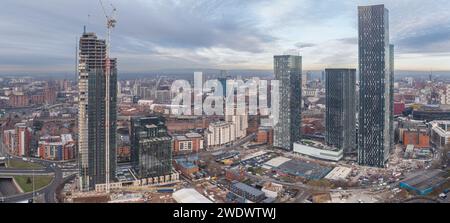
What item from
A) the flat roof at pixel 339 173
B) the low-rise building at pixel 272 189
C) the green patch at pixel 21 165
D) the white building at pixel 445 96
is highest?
the white building at pixel 445 96

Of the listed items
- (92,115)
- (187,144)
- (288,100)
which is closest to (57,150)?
(92,115)

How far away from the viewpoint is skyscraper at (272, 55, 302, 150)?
11117mm

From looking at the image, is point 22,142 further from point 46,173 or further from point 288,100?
point 288,100

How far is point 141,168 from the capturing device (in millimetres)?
7395

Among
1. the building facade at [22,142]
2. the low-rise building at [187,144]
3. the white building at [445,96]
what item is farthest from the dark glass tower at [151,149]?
the white building at [445,96]

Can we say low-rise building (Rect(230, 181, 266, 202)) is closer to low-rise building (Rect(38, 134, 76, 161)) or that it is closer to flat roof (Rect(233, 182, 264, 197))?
flat roof (Rect(233, 182, 264, 197))

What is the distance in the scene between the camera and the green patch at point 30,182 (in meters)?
6.75

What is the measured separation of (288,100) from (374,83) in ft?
9.41

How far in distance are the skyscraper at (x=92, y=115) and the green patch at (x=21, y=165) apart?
210 centimetres

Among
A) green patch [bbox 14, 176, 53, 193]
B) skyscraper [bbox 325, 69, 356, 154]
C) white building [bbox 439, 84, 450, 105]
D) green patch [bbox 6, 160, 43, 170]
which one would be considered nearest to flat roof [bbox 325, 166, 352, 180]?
skyscraper [bbox 325, 69, 356, 154]

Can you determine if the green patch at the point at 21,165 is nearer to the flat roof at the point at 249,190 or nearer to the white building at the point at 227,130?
the white building at the point at 227,130

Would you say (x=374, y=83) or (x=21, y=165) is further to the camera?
(x=374, y=83)

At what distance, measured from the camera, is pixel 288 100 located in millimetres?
11250

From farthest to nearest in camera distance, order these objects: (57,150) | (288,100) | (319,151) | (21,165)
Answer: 1. (288,100)
2. (319,151)
3. (57,150)
4. (21,165)
